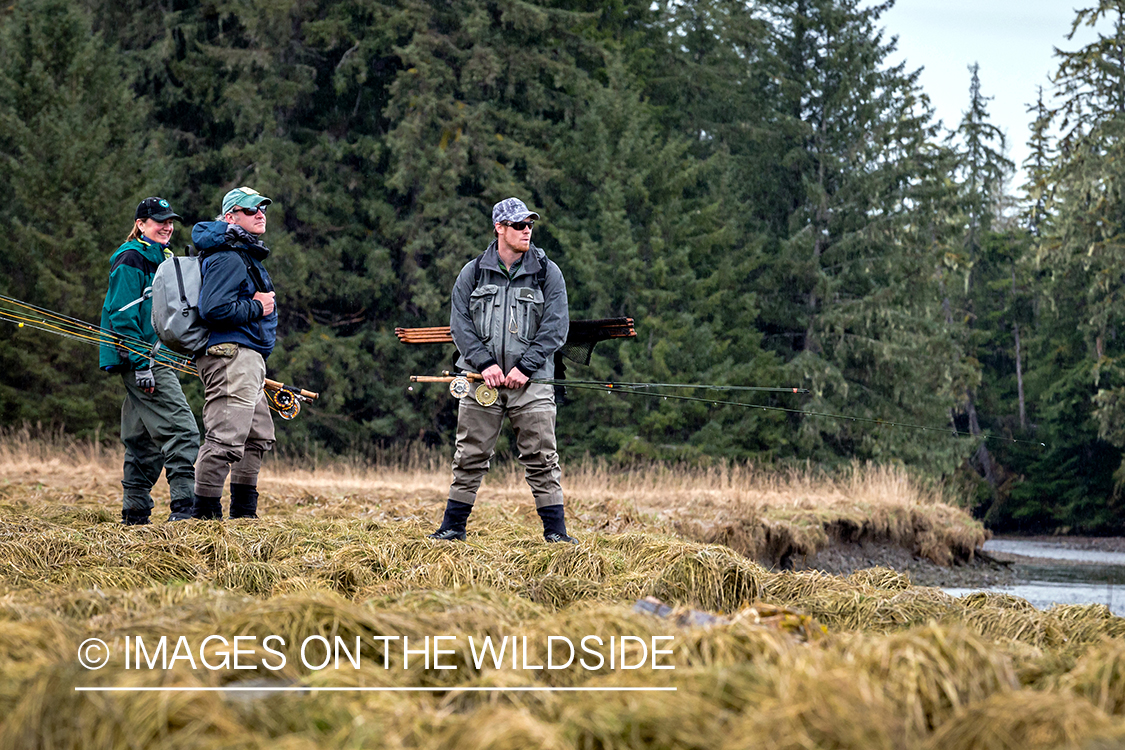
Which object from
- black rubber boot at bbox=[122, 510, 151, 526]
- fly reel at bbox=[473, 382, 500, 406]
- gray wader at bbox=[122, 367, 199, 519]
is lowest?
black rubber boot at bbox=[122, 510, 151, 526]

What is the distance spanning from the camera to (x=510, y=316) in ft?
21.6

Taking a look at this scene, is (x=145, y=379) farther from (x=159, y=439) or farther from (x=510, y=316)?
(x=510, y=316)

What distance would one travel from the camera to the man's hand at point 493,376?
643 cm

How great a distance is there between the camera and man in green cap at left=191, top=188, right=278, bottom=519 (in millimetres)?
6656

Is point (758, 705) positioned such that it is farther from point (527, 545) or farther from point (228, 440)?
point (228, 440)

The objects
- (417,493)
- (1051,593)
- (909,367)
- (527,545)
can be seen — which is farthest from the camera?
(909,367)

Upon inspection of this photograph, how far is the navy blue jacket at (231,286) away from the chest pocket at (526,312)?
57.6 inches

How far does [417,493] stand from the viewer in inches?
497

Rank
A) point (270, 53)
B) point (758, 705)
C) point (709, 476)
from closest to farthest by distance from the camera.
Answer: point (758, 705) → point (709, 476) → point (270, 53)

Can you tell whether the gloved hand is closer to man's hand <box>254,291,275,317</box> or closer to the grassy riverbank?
man's hand <box>254,291,275,317</box>

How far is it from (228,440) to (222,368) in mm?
432

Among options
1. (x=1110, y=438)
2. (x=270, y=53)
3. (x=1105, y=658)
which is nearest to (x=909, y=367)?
(x=1110, y=438)

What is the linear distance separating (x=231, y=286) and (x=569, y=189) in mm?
21808

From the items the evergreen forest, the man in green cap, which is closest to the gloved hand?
the man in green cap
